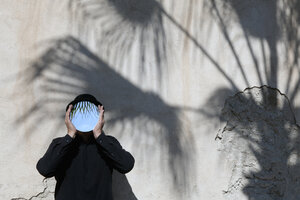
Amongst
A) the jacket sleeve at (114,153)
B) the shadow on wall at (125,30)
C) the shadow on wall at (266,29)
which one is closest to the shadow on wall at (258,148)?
the shadow on wall at (266,29)

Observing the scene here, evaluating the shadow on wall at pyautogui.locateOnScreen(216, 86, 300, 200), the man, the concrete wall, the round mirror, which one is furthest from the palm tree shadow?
the shadow on wall at pyautogui.locateOnScreen(216, 86, 300, 200)

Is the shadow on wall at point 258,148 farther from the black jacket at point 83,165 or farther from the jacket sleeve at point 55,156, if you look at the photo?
the jacket sleeve at point 55,156

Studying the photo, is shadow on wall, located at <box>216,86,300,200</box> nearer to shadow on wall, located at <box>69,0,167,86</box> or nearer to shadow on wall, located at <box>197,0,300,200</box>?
shadow on wall, located at <box>197,0,300,200</box>

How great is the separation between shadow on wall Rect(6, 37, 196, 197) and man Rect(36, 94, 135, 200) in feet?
1.28

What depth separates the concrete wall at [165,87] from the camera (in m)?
3.62

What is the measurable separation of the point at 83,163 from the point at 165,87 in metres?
0.93

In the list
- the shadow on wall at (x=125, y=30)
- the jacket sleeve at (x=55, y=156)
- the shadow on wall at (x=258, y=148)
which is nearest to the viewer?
the jacket sleeve at (x=55, y=156)

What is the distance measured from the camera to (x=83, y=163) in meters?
3.35

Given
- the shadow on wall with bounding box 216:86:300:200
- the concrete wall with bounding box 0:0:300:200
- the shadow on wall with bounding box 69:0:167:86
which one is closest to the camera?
the concrete wall with bounding box 0:0:300:200

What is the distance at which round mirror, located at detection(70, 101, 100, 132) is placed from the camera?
10.8ft

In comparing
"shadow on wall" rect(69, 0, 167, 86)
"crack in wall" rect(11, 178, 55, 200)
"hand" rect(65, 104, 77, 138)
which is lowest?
"crack in wall" rect(11, 178, 55, 200)

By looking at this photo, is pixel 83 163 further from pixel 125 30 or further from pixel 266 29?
pixel 266 29

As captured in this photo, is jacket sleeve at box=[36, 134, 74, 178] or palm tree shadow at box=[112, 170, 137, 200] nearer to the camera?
jacket sleeve at box=[36, 134, 74, 178]

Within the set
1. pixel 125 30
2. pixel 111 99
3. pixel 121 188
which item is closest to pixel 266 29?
pixel 125 30
